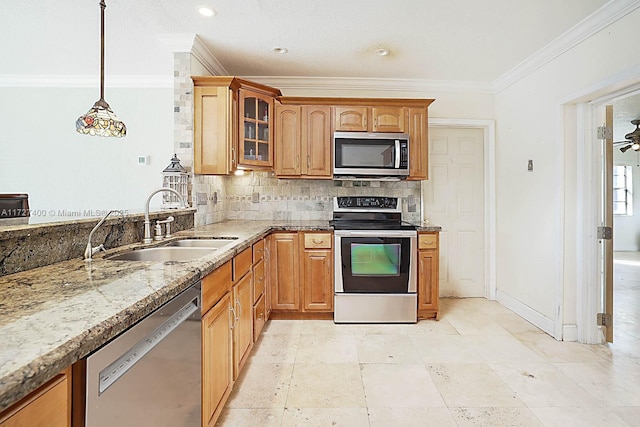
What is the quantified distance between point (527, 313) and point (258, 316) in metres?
2.53

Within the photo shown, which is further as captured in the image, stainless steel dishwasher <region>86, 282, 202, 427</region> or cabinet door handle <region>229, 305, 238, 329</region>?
cabinet door handle <region>229, 305, 238, 329</region>

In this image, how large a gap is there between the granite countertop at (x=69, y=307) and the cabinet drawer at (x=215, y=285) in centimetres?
7

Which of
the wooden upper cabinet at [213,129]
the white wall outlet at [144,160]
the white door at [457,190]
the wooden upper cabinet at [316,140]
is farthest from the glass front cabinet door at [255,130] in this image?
the white door at [457,190]

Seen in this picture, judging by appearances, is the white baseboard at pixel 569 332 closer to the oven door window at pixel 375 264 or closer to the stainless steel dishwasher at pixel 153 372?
the oven door window at pixel 375 264

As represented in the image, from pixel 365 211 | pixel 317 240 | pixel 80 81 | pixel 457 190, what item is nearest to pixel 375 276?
pixel 317 240

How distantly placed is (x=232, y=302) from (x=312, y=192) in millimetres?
2120

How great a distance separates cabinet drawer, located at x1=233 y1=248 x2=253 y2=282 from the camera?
1.93 metres

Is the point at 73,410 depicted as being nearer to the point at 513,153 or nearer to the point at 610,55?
the point at 610,55

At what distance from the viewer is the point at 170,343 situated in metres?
1.12

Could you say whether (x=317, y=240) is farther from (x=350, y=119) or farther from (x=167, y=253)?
(x=167, y=253)

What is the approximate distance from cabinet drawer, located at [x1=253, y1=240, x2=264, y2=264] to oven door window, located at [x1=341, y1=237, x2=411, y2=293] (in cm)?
77

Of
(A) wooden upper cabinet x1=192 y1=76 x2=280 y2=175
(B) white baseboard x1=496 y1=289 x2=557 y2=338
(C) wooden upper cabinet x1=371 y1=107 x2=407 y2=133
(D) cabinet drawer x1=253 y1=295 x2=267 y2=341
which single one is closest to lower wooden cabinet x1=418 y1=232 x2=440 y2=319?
(B) white baseboard x1=496 y1=289 x2=557 y2=338

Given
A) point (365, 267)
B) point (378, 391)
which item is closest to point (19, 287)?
point (378, 391)

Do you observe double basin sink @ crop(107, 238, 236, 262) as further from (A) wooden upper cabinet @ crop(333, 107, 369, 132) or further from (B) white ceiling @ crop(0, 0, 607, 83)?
(A) wooden upper cabinet @ crop(333, 107, 369, 132)
